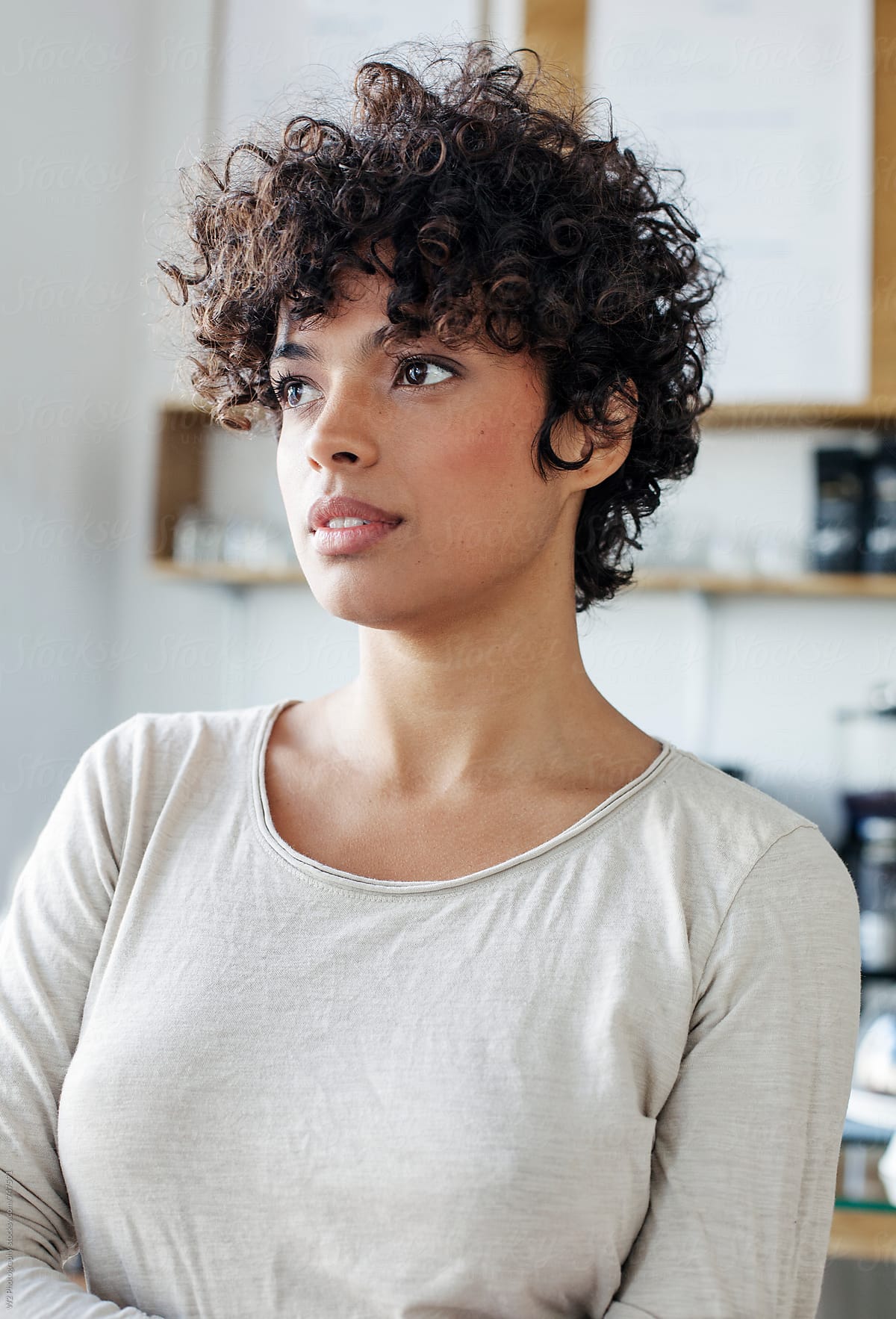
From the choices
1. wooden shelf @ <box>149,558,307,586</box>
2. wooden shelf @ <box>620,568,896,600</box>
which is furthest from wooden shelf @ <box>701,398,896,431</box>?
wooden shelf @ <box>149,558,307,586</box>

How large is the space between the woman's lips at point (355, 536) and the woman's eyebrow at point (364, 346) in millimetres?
118

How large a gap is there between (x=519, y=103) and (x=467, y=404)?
0.87 feet

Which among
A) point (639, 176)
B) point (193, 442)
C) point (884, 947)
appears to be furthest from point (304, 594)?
point (639, 176)

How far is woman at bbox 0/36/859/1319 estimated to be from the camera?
0.72 metres

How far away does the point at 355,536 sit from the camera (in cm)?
82

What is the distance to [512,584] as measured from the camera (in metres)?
0.90

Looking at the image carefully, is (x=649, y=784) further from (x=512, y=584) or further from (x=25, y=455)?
(x=25, y=455)

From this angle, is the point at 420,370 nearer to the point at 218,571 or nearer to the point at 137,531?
the point at 218,571

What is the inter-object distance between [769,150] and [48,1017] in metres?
2.24

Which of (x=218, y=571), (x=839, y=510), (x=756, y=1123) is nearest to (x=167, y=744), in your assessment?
(x=756, y=1123)

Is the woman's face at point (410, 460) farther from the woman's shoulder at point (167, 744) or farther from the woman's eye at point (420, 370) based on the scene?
the woman's shoulder at point (167, 744)

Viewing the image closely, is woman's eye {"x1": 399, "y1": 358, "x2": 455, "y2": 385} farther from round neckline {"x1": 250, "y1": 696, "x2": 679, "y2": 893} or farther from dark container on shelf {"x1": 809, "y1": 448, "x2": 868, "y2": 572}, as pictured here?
dark container on shelf {"x1": 809, "y1": 448, "x2": 868, "y2": 572}

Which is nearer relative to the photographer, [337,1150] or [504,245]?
[337,1150]

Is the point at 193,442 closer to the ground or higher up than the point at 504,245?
higher up
